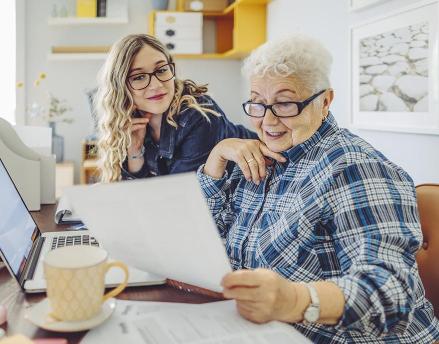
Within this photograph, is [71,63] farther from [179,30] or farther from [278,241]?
[278,241]

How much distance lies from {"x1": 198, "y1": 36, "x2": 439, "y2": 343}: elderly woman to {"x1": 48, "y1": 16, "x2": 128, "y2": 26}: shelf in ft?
10.1

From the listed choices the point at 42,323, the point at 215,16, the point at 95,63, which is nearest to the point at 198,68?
the point at 215,16

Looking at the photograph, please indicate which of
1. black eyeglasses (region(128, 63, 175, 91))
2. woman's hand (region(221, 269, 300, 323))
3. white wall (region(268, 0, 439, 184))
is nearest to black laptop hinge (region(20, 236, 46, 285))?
woman's hand (region(221, 269, 300, 323))

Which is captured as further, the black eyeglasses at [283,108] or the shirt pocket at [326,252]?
the black eyeglasses at [283,108]

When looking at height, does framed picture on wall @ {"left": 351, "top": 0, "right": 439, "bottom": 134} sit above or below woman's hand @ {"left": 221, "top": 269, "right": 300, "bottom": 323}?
above

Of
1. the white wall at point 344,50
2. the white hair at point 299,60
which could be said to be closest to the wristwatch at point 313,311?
the white hair at point 299,60

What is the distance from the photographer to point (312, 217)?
3.21 ft

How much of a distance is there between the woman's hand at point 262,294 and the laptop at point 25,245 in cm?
22

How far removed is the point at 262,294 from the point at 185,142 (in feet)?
3.63

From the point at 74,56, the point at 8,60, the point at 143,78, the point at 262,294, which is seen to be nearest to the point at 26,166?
the point at 143,78

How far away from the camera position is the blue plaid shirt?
790mm

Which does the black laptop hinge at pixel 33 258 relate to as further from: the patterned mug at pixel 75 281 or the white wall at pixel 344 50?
the white wall at pixel 344 50

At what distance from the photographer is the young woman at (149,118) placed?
177 cm

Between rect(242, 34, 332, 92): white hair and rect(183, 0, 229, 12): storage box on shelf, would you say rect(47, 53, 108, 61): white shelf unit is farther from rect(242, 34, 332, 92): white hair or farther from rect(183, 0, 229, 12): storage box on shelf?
rect(242, 34, 332, 92): white hair
